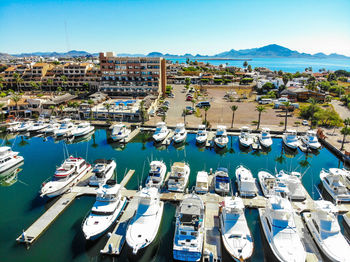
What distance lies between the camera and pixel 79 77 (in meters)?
104

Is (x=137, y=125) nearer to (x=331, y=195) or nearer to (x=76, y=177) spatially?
(x=76, y=177)

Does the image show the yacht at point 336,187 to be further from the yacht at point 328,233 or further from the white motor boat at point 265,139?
the white motor boat at point 265,139

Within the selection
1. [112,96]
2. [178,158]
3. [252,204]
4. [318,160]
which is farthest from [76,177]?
[112,96]

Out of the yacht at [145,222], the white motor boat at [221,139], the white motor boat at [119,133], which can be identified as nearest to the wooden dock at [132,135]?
the white motor boat at [119,133]

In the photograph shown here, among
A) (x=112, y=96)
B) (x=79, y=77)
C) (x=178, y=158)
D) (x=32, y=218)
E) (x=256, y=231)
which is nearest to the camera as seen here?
(x=256, y=231)

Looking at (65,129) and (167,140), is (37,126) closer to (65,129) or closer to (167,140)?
(65,129)

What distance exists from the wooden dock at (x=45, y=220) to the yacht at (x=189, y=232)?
47.8 ft

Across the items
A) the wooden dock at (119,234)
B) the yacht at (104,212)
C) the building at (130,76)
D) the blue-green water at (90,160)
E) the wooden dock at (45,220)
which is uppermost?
the building at (130,76)

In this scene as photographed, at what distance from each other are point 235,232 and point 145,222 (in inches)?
346

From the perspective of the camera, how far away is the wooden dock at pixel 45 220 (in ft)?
74.6

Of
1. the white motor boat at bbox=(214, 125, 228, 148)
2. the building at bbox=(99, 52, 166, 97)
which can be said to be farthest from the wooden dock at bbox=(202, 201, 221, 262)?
the building at bbox=(99, 52, 166, 97)

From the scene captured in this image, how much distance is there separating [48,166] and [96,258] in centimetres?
2482

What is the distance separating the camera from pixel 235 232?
21.2 metres

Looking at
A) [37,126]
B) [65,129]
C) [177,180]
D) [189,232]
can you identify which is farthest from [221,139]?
[37,126]
